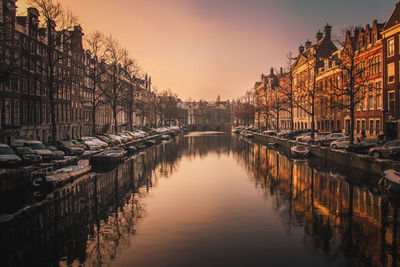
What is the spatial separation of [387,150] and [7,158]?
34.1m

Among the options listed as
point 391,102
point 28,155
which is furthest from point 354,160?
point 28,155

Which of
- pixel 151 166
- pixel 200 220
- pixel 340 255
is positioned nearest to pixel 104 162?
pixel 151 166

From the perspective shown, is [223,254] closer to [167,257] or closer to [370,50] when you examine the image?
[167,257]

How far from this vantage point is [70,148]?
133 ft

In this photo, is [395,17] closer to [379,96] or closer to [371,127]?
[379,96]

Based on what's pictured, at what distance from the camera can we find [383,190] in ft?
80.2

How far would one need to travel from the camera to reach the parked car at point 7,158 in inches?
1040

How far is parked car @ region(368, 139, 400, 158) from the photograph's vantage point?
1184 inches

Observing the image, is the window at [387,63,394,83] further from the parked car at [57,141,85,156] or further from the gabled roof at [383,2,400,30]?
the parked car at [57,141,85,156]

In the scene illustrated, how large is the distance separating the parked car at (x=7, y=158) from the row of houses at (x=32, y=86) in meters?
6.57

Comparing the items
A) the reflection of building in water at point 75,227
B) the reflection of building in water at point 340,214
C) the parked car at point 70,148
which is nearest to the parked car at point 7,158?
the reflection of building in water at point 75,227

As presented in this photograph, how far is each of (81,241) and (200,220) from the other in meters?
6.66

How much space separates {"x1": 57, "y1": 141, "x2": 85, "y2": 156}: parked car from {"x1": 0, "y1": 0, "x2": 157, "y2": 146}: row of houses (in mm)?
7052

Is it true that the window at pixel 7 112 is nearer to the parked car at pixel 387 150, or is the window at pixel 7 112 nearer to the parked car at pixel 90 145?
the parked car at pixel 90 145
